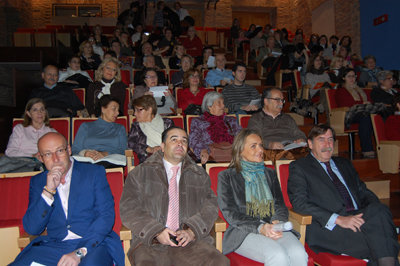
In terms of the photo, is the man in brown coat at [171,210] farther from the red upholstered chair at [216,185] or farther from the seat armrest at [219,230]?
the red upholstered chair at [216,185]

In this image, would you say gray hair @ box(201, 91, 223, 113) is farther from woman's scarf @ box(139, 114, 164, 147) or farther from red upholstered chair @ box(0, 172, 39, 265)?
red upholstered chair @ box(0, 172, 39, 265)

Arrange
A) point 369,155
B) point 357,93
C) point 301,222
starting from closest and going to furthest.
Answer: point 301,222
point 369,155
point 357,93

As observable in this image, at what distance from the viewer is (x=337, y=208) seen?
2.05 meters

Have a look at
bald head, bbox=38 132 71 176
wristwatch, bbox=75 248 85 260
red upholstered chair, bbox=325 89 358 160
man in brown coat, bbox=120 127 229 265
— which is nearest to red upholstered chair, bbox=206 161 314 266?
man in brown coat, bbox=120 127 229 265

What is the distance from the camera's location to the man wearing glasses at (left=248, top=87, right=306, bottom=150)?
10.3 feet

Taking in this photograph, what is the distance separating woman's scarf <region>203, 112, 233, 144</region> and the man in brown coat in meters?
1.09

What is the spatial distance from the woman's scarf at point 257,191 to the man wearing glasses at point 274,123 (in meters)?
1.06

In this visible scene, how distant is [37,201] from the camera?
1.70 m

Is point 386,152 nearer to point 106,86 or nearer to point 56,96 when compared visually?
point 106,86

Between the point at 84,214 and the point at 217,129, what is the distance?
63.6 inches

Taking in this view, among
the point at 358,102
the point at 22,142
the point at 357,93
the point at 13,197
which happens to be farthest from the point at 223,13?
the point at 13,197

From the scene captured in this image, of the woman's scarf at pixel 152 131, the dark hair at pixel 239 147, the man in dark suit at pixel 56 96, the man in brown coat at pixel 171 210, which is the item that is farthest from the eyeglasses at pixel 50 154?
the man in dark suit at pixel 56 96

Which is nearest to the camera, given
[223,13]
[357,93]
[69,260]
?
[69,260]

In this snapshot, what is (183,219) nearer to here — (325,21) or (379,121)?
(379,121)
